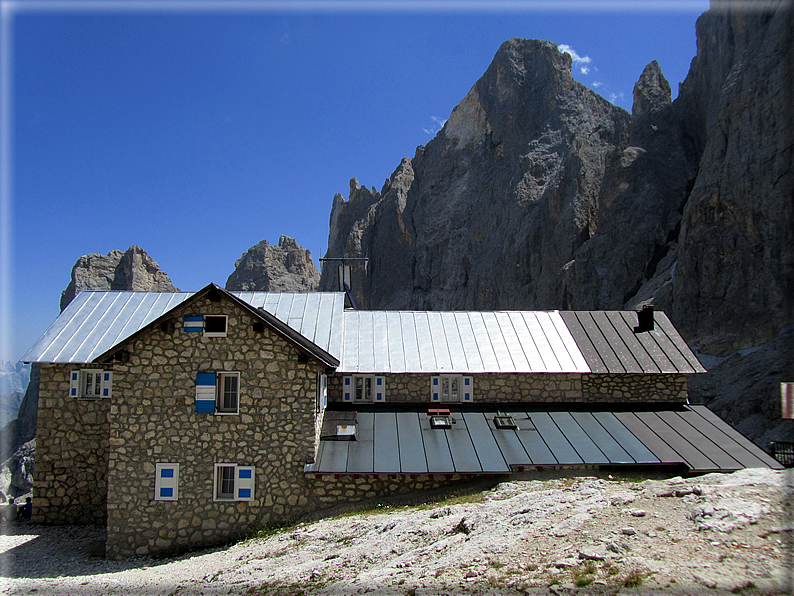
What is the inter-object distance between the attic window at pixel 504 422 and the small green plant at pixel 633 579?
8899 mm

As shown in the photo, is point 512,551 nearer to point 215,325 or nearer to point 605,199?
point 215,325

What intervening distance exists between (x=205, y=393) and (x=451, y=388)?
27.6 feet

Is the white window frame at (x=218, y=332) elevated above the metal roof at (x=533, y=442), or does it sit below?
above

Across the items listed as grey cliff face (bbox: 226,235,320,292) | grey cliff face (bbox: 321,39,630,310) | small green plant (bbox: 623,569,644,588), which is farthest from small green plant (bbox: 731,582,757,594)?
grey cliff face (bbox: 226,235,320,292)

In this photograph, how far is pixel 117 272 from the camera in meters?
96.3

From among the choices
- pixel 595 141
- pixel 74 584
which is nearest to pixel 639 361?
pixel 74 584

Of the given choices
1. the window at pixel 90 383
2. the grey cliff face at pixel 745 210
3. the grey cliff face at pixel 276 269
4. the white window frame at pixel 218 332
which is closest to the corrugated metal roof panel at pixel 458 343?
the white window frame at pixel 218 332

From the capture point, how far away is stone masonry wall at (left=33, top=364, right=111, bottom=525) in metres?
16.4

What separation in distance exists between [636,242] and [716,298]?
16.0 metres

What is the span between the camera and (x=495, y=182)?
8750 cm

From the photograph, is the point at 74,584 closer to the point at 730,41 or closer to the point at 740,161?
the point at 740,161

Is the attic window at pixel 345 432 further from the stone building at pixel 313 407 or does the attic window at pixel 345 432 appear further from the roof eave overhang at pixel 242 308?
the roof eave overhang at pixel 242 308

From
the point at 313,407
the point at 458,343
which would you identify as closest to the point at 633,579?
the point at 313,407

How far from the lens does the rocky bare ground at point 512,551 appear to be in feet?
23.1
